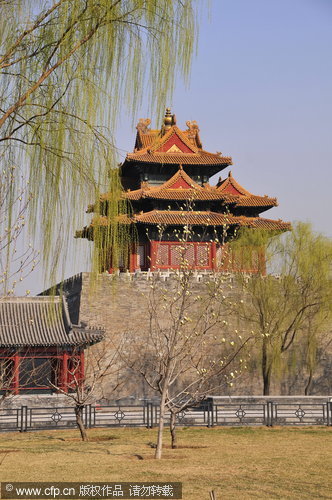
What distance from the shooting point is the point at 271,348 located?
24.9 metres

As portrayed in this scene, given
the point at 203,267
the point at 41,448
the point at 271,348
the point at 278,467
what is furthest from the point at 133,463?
the point at 203,267

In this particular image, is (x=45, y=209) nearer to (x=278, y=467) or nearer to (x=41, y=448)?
(x=278, y=467)

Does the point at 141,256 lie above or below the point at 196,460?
above

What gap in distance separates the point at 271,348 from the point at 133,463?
14.0 meters

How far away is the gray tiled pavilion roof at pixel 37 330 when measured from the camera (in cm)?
2286

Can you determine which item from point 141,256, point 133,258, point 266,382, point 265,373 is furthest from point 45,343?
point 141,256

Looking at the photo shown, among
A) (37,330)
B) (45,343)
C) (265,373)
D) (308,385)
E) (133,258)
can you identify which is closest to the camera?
(45,343)

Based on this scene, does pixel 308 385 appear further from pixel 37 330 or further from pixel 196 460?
pixel 196 460

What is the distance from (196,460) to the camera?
12078mm

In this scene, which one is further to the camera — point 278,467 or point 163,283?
point 163,283

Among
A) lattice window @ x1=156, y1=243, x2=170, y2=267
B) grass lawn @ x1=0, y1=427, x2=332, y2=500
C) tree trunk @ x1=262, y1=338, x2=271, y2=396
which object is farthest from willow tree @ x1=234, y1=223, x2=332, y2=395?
grass lawn @ x1=0, y1=427, x2=332, y2=500

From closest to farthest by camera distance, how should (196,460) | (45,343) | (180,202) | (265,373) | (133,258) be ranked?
(196,460) < (45,343) < (265,373) < (133,258) < (180,202)

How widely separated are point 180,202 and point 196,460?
18911mm

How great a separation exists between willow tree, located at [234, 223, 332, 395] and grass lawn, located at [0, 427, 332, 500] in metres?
7.47
